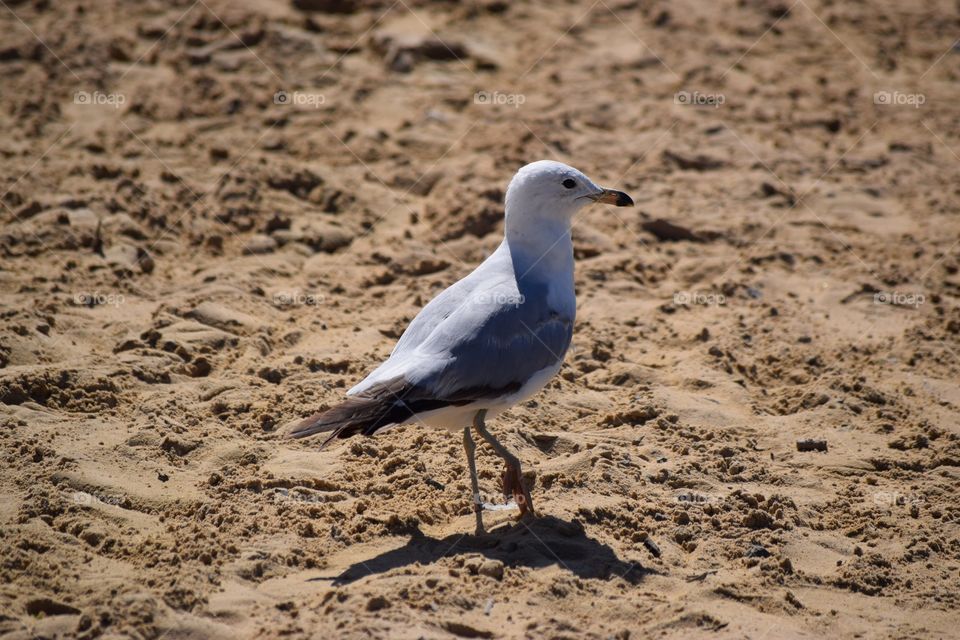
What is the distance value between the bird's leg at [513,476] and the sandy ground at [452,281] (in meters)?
0.10

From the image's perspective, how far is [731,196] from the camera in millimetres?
8742

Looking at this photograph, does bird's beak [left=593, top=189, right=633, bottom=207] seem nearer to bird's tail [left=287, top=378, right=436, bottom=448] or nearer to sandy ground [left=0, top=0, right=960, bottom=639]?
sandy ground [left=0, top=0, right=960, bottom=639]

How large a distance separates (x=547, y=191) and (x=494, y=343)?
3.37 feet

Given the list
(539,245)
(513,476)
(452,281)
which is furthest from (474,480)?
(452,281)

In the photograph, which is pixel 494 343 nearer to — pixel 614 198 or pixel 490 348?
pixel 490 348

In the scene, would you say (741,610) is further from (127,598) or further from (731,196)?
(731,196)

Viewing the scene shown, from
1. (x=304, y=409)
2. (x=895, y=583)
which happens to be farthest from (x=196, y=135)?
(x=895, y=583)

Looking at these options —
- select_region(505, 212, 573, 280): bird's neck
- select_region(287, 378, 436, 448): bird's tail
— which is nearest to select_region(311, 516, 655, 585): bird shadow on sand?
select_region(287, 378, 436, 448): bird's tail

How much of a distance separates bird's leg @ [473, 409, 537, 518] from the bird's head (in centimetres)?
117

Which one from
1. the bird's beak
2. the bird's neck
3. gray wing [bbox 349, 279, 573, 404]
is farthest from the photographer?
the bird's beak

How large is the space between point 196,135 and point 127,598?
5.67m

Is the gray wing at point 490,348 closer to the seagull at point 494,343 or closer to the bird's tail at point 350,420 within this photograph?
the seagull at point 494,343

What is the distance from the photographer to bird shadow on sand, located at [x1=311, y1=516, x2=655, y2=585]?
4703mm

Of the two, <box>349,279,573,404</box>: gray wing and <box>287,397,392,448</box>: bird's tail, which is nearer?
<box>287,397,392,448</box>: bird's tail
